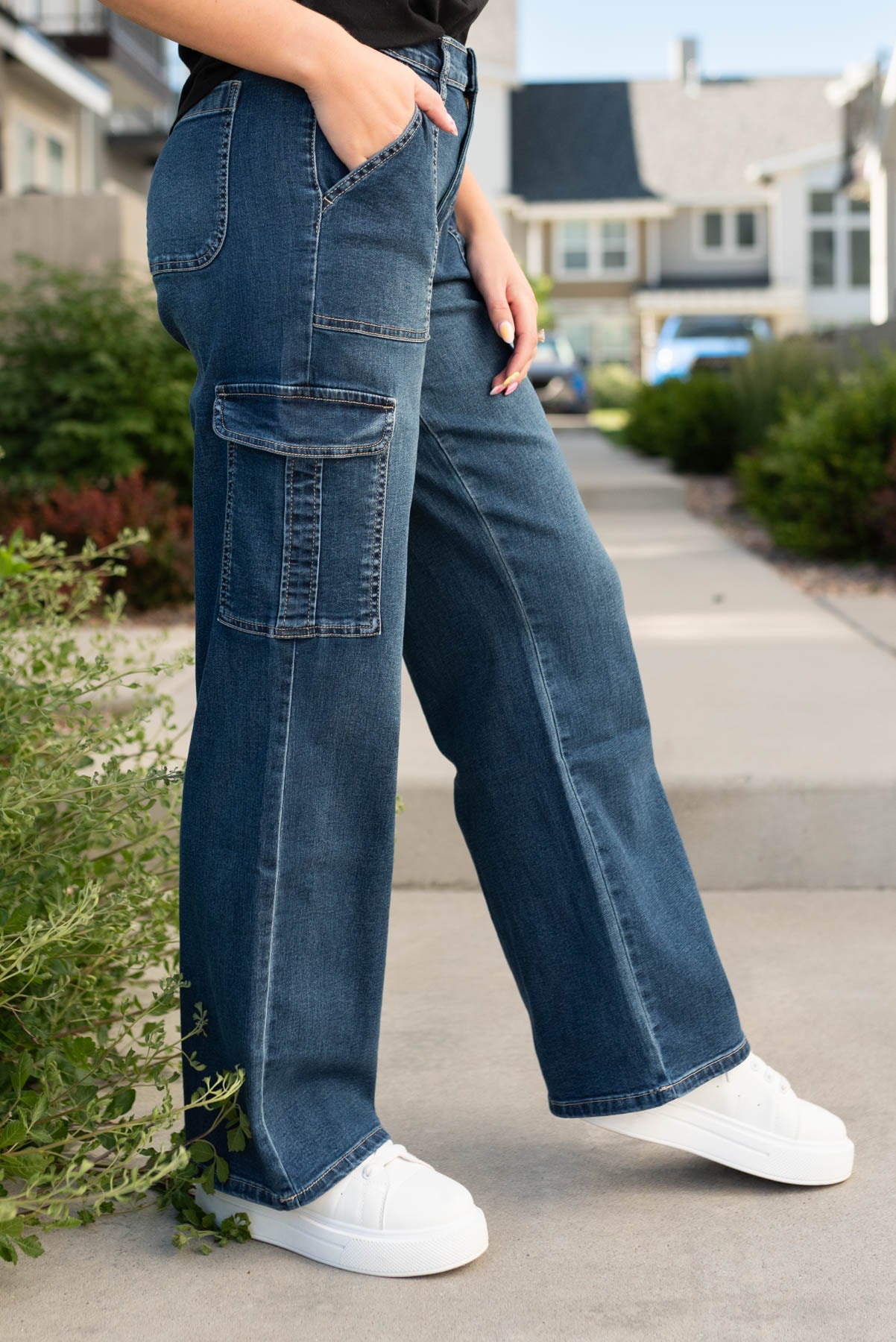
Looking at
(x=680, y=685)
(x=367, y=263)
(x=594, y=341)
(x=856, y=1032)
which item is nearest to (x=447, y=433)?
(x=367, y=263)

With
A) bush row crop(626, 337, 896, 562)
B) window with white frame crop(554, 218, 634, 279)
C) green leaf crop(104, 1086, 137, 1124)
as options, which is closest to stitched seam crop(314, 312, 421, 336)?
green leaf crop(104, 1086, 137, 1124)

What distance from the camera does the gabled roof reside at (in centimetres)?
3531

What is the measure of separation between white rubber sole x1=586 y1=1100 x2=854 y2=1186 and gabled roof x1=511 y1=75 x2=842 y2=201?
3531 cm

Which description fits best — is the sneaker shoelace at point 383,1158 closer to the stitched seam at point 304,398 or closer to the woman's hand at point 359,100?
the stitched seam at point 304,398

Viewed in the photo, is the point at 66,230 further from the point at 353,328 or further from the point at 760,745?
the point at 353,328

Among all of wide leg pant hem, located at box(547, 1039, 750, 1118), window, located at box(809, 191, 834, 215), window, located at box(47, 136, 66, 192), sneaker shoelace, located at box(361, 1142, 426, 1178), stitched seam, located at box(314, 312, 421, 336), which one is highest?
window, located at box(809, 191, 834, 215)

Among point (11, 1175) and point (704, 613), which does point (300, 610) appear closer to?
point (11, 1175)

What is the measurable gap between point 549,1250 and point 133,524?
13.2 ft

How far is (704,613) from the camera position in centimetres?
519

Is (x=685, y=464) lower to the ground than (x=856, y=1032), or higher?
higher

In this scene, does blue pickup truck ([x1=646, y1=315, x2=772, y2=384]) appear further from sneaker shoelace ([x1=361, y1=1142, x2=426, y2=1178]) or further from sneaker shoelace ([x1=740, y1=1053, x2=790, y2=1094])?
sneaker shoelace ([x1=361, y1=1142, x2=426, y2=1178])

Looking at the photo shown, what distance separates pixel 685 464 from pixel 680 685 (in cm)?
755

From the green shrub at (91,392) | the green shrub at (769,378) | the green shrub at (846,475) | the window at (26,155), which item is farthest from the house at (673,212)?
the green shrub at (91,392)

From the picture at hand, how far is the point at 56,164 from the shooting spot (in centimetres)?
1780
